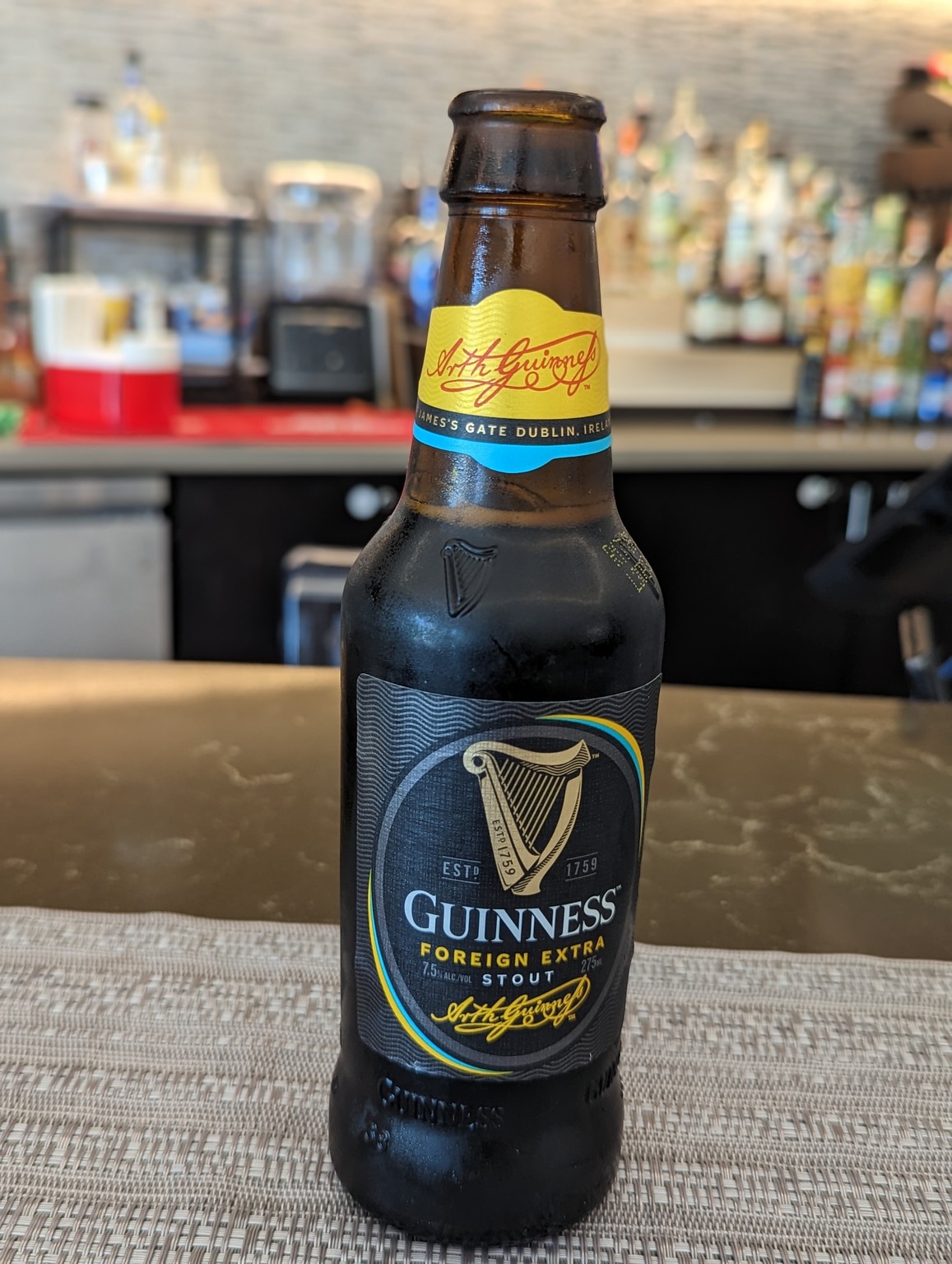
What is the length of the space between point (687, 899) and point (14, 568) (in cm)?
144

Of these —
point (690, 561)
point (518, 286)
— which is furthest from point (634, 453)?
point (518, 286)

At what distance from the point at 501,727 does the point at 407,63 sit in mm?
2364

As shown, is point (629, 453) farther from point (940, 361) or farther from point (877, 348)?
point (940, 361)

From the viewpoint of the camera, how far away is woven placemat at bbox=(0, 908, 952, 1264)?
0.44 meters

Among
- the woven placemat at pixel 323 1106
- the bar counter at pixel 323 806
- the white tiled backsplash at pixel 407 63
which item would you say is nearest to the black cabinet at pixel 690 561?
the white tiled backsplash at pixel 407 63

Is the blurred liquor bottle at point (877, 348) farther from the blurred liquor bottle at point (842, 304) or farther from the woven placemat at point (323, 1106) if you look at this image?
the woven placemat at point (323, 1106)

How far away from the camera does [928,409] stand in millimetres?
2609

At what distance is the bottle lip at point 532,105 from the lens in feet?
1.41

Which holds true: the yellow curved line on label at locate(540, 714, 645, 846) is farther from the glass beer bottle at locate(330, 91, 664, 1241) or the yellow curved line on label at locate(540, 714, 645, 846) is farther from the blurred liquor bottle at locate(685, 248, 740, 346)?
the blurred liquor bottle at locate(685, 248, 740, 346)

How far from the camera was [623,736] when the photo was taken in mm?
434

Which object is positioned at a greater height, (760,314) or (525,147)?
(525,147)

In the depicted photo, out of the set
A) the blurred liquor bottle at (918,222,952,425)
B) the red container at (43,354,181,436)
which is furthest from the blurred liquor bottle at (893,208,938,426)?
the red container at (43,354,181,436)

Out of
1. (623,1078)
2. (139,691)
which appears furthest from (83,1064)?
(139,691)
